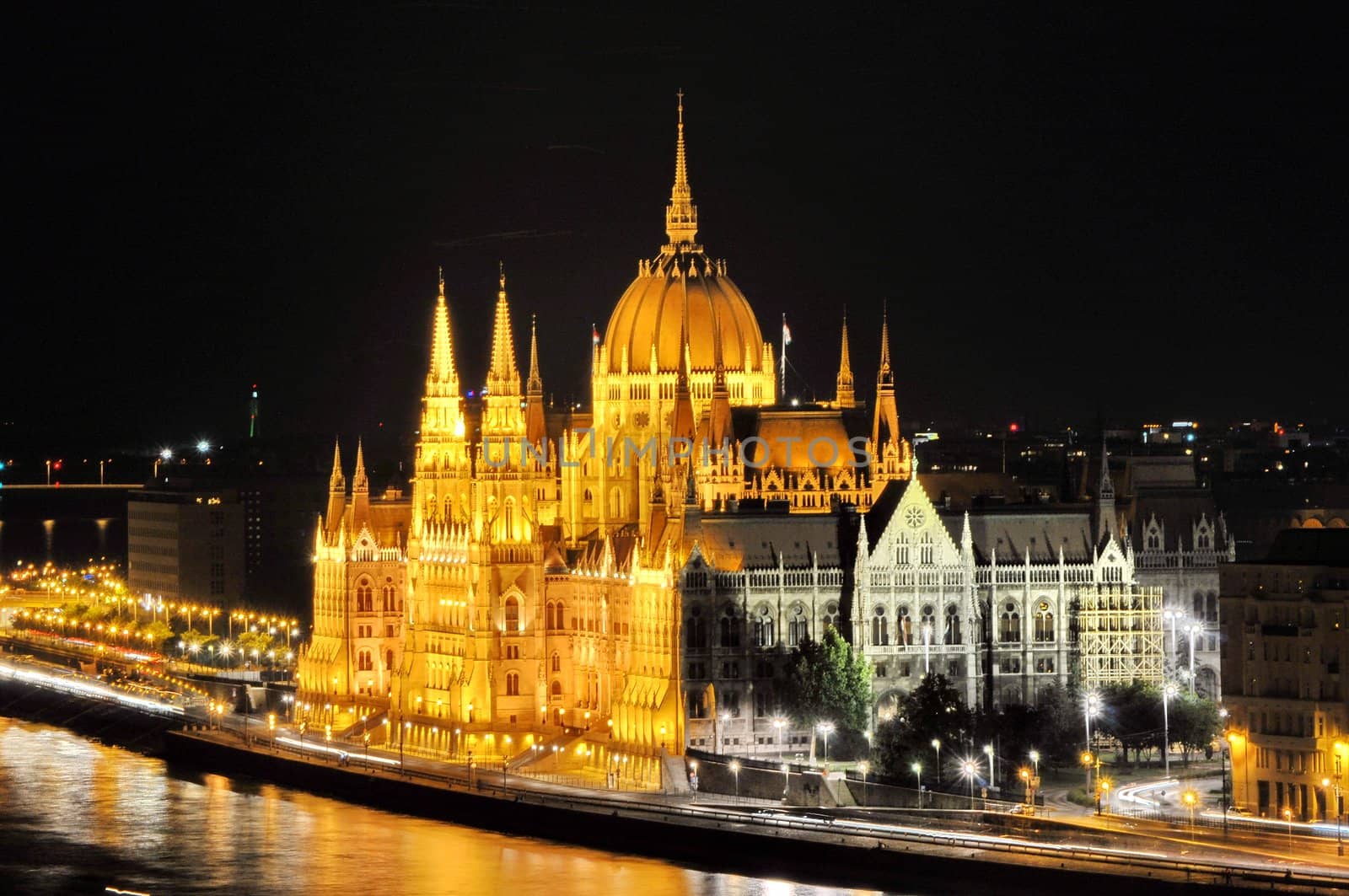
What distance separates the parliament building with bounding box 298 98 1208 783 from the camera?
139875 mm

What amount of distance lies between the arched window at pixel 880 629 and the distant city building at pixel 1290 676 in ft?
66.8

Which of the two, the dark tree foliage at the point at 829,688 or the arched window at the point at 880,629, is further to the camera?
the arched window at the point at 880,629

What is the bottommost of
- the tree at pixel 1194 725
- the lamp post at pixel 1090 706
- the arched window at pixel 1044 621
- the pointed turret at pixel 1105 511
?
the tree at pixel 1194 725

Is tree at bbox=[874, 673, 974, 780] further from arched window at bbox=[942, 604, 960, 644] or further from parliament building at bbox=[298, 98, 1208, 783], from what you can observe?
arched window at bbox=[942, 604, 960, 644]

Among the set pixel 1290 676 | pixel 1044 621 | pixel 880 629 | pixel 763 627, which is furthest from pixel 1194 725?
pixel 763 627

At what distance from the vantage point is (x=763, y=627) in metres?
140

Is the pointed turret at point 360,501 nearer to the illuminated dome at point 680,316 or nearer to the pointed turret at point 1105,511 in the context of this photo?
the illuminated dome at point 680,316

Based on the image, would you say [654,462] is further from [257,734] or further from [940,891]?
[940,891]

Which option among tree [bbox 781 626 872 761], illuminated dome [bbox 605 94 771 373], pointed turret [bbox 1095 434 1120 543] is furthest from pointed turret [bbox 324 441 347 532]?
pointed turret [bbox 1095 434 1120 543]

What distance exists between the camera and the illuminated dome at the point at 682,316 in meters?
159

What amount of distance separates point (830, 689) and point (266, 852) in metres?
21.1

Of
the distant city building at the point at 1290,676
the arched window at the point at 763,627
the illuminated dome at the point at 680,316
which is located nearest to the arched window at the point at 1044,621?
the arched window at the point at 763,627

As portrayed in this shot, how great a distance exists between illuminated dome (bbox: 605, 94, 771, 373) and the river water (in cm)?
2460

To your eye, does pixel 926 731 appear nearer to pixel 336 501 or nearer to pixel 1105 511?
pixel 1105 511
